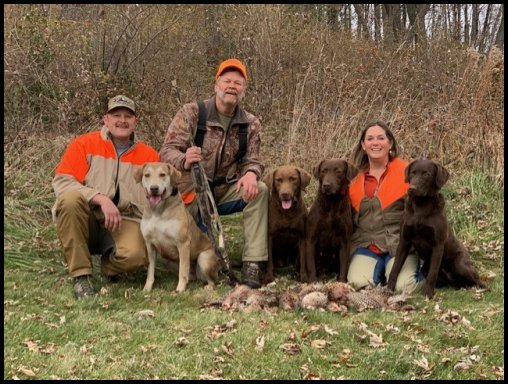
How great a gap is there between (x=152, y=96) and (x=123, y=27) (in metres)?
1.74

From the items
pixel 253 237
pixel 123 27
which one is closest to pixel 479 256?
pixel 253 237

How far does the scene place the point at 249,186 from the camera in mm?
5570

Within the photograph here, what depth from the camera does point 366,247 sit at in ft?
18.8

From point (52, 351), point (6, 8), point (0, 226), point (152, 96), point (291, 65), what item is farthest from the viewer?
point (291, 65)

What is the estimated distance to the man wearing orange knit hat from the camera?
18.6ft

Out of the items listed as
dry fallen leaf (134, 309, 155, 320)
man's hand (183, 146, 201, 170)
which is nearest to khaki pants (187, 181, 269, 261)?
man's hand (183, 146, 201, 170)

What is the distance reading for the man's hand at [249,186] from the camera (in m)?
5.58

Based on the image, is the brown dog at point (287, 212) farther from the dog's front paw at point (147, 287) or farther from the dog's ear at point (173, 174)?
the dog's front paw at point (147, 287)

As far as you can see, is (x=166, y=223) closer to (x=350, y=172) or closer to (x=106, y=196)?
(x=106, y=196)

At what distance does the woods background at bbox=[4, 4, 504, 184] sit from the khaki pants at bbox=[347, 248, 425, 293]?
3090 millimetres

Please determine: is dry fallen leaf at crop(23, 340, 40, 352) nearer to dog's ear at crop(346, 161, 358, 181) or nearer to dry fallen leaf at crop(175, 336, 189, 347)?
dry fallen leaf at crop(175, 336, 189, 347)

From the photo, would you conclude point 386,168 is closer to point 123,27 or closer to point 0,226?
point 0,226

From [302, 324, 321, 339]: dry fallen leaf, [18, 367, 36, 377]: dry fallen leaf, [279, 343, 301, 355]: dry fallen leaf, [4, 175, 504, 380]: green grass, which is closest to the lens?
[18, 367, 36, 377]: dry fallen leaf

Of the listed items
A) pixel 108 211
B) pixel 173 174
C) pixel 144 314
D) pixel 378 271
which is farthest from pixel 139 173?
pixel 378 271
